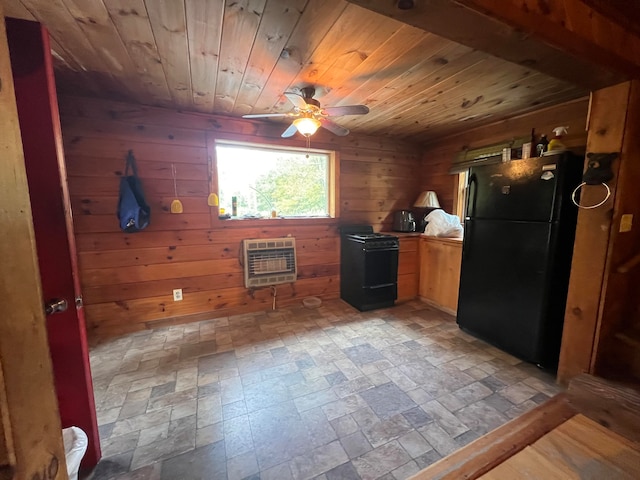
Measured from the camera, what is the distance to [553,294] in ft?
6.45

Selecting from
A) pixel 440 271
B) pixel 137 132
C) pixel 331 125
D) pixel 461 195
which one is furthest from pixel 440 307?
pixel 137 132

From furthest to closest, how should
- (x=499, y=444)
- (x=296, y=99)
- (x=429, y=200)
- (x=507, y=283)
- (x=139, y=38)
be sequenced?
(x=429, y=200) < (x=507, y=283) < (x=296, y=99) < (x=139, y=38) < (x=499, y=444)

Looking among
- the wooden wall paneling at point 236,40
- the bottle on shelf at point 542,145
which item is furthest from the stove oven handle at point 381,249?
the wooden wall paneling at point 236,40

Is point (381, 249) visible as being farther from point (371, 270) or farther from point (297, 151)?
point (297, 151)

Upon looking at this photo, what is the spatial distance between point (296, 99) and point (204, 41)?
62 centimetres

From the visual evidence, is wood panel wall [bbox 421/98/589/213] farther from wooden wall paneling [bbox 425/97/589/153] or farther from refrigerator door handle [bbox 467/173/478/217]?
refrigerator door handle [bbox 467/173/478/217]

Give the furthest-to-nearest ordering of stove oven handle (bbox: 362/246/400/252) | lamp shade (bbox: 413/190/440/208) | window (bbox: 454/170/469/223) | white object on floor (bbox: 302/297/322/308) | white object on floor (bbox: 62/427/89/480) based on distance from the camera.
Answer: lamp shade (bbox: 413/190/440/208) < window (bbox: 454/170/469/223) < white object on floor (bbox: 302/297/322/308) < stove oven handle (bbox: 362/246/400/252) < white object on floor (bbox: 62/427/89/480)

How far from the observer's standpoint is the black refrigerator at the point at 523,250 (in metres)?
1.89

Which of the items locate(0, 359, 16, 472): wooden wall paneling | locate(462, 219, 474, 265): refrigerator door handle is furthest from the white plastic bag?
locate(0, 359, 16, 472): wooden wall paneling

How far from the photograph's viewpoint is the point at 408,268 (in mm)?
3436

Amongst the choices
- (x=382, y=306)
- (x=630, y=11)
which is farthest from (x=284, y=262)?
(x=630, y=11)

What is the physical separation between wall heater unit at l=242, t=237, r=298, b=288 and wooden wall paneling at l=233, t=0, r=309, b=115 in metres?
1.51

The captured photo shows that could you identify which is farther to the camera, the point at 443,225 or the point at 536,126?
the point at 443,225

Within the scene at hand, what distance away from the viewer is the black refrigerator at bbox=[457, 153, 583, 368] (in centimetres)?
189
